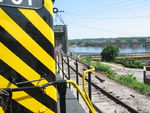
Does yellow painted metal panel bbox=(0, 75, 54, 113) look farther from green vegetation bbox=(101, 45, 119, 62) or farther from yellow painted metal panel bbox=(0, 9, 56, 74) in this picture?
green vegetation bbox=(101, 45, 119, 62)

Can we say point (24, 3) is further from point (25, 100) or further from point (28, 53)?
point (25, 100)

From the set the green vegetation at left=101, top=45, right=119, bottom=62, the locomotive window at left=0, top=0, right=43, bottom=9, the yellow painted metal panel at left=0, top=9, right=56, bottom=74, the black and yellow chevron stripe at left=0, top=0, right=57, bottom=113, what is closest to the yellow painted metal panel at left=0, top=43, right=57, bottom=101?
the black and yellow chevron stripe at left=0, top=0, right=57, bottom=113

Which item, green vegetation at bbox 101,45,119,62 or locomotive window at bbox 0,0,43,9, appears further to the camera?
green vegetation at bbox 101,45,119,62

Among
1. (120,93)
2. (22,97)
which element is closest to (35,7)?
(22,97)

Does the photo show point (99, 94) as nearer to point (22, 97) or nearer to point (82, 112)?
point (82, 112)

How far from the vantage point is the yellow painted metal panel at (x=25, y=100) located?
2312 mm

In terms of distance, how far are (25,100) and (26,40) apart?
64 centimetres

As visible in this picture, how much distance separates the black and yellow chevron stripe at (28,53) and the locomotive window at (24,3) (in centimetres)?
4

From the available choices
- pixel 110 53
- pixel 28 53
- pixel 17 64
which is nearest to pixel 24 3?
pixel 28 53

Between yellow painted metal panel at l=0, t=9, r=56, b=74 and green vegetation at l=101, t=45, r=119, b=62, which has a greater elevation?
yellow painted metal panel at l=0, t=9, r=56, b=74

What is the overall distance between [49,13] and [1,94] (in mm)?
1017

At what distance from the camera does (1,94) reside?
1.94 m

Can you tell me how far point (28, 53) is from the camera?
7.89 feet

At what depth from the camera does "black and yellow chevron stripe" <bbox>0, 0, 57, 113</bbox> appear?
2.32 meters
